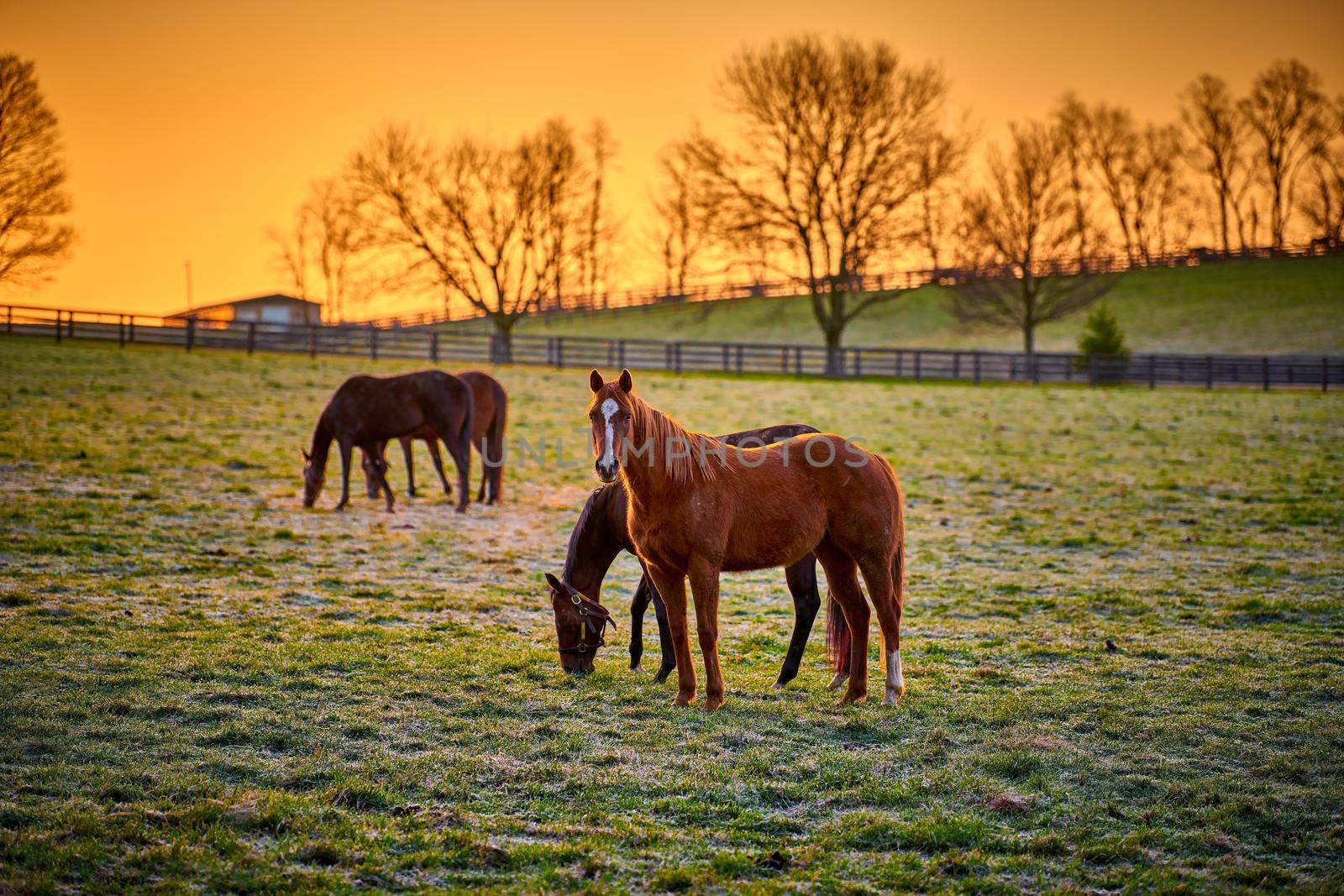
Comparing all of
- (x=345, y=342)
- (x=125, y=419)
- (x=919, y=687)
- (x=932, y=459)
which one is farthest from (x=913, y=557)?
(x=345, y=342)

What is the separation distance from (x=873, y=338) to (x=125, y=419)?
50114 millimetres

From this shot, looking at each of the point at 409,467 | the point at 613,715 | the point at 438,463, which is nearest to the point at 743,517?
the point at 613,715

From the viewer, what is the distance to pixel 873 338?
64.9 metres

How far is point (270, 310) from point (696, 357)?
43.0m

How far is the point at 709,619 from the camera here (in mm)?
6969

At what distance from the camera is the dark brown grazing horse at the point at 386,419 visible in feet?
50.5

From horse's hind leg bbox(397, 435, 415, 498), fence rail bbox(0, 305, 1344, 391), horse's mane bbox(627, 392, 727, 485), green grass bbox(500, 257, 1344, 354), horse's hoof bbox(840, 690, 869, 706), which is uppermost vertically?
green grass bbox(500, 257, 1344, 354)

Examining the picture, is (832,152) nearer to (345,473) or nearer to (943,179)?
(943,179)

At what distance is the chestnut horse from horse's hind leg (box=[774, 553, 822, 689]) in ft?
1.23

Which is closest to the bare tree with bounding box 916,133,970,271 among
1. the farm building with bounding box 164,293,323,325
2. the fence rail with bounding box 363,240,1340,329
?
the fence rail with bounding box 363,240,1340,329

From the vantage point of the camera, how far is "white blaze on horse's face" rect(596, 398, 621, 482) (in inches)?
247

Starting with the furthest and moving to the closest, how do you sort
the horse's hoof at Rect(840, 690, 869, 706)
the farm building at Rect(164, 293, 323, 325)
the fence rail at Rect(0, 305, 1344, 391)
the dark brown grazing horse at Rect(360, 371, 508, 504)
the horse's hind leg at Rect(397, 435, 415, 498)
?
the farm building at Rect(164, 293, 323, 325)
the fence rail at Rect(0, 305, 1344, 391)
the horse's hind leg at Rect(397, 435, 415, 498)
the dark brown grazing horse at Rect(360, 371, 508, 504)
the horse's hoof at Rect(840, 690, 869, 706)

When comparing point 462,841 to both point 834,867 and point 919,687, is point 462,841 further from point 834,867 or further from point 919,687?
point 919,687

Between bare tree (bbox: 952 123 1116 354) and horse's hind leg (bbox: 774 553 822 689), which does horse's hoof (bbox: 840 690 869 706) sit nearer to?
horse's hind leg (bbox: 774 553 822 689)
